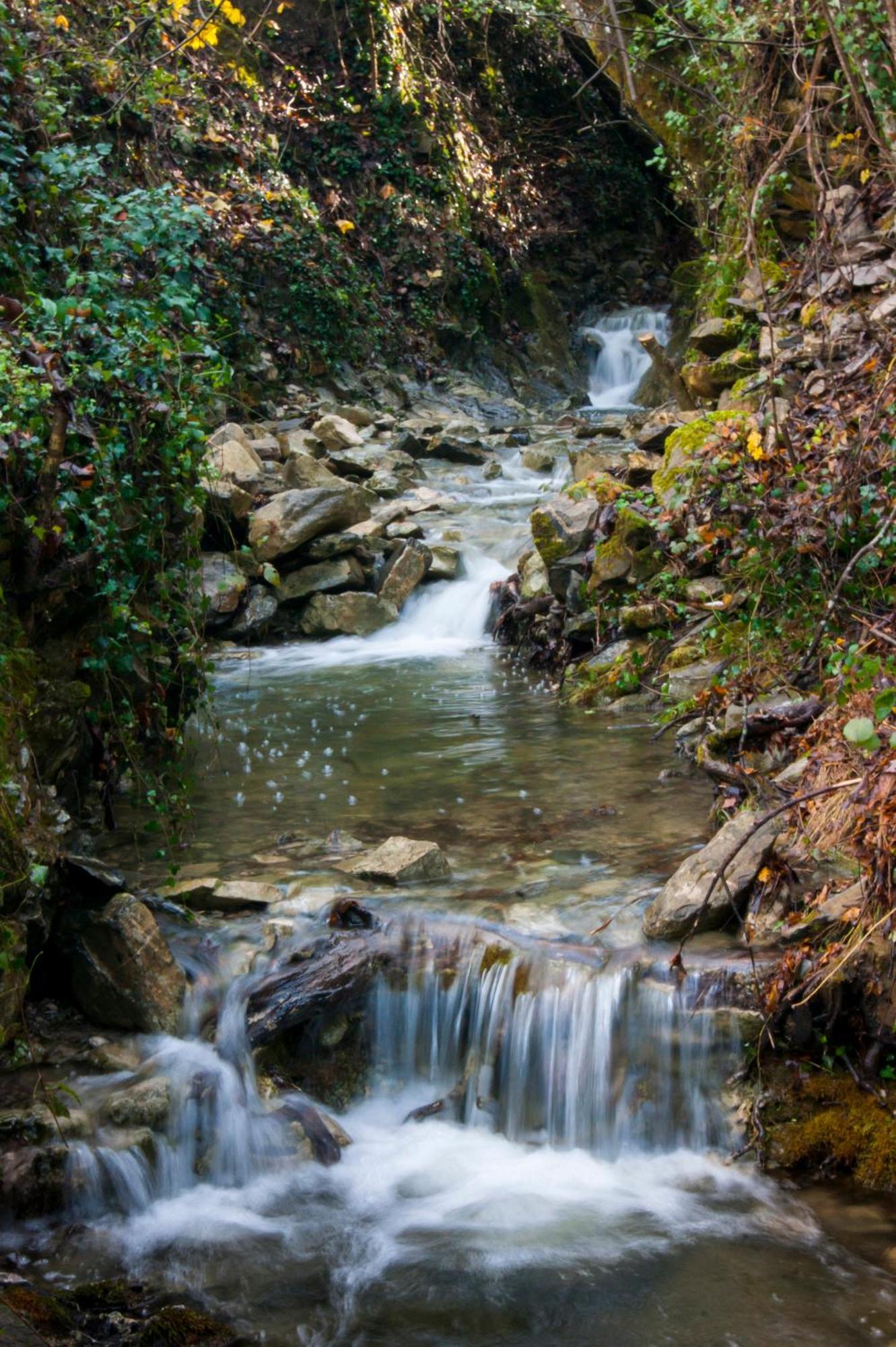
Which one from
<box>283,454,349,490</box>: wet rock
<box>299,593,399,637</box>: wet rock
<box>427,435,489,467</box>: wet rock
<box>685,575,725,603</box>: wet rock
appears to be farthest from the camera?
<box>427,435,489,467</box>: wet rock

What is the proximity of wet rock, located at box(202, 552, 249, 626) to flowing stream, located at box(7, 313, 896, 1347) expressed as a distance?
475 cm

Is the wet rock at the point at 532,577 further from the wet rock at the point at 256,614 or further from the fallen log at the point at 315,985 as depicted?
the fallen log at the point at 315,985

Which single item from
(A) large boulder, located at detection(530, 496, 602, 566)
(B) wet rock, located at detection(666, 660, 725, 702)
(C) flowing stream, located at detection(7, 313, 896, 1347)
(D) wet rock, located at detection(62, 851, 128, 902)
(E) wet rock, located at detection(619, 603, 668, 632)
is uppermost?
(A) large boulder, located at detection(530, 496, 602, 566)

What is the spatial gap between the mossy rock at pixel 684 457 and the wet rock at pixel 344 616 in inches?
135

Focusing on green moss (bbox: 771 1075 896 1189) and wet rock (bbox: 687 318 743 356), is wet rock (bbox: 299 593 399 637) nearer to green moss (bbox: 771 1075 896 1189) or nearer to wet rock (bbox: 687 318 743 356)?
wet rock (bbox: 687 318 743 356)

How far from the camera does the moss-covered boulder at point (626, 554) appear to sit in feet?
29.8

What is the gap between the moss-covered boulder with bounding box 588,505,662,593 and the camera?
9.09 meters

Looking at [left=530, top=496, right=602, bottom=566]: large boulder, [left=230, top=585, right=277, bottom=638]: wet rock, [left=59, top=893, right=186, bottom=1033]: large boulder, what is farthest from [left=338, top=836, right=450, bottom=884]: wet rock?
[left=230, top=585, right=277, bottom=638]: wet rock

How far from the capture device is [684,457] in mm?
9094

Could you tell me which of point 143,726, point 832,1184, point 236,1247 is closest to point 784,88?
point 143,726

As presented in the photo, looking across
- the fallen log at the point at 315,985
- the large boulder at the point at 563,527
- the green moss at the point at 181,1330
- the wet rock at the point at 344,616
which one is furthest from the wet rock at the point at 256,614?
the green moss at the point at 181,1330

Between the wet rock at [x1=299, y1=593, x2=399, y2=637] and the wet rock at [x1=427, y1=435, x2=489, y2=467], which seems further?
the wet rock at [x1=427, y1=435, x2=489, y2=467]

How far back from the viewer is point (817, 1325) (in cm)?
351

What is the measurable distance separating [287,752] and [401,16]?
53.0 feet
